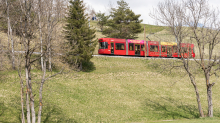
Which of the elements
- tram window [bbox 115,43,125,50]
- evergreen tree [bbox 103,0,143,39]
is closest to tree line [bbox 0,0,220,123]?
tram window [bbox 115,43,125,50]

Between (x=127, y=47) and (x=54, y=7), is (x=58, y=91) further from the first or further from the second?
(x=127, y=47)

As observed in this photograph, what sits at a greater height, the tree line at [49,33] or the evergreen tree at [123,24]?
the evergreen tree at [123,24]

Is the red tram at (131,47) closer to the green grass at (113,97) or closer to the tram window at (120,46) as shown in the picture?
the tram window at (120,46)

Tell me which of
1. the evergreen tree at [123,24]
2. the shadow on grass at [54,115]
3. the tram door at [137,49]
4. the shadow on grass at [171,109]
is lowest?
the shadow on grass at [171,109]

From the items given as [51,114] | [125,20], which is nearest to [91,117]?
[51,114]

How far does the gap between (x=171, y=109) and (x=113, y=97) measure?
6.39 metres

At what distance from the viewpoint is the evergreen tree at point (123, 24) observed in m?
48.5

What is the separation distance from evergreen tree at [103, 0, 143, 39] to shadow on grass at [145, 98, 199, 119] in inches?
1152

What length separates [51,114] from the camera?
15562 mm

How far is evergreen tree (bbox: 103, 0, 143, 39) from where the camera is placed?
1909 inches

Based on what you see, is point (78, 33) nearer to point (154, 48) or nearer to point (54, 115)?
point (54, 115)

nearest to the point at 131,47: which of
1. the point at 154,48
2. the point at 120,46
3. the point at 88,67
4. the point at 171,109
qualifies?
the point at 120,46

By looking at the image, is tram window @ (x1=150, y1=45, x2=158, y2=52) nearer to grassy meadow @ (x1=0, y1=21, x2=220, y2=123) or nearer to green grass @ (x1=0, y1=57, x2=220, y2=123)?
grassy meadow @ (x1=0, y1=21, x2=220, y2=123)

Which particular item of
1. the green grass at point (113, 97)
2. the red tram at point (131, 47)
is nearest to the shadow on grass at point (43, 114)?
the green grass at point (113, 97)
